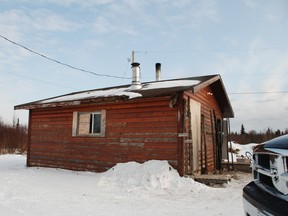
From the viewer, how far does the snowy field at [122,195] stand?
5.84 meters

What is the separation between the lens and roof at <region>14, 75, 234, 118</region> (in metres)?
9.76

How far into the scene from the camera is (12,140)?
90.8ft

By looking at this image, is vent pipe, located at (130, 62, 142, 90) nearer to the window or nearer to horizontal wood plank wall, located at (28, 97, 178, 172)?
horizontal wood plank wall, located at (28, 97, 178, 172)

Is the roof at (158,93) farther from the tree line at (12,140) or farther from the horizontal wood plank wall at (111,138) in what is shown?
the tree line at (12,140)

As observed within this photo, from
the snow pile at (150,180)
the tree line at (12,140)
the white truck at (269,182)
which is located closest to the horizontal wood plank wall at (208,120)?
the snow pile at (150,180)

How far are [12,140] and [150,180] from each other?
23.1 meters

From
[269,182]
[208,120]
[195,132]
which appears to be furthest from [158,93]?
[269,182]


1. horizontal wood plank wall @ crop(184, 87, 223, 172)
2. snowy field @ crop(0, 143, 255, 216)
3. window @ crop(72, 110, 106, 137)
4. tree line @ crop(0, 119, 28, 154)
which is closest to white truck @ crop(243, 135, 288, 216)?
snowy field @ crop(0, 143, 255, 216)

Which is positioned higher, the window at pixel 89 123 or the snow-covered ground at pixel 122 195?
the window at pixel 89 123

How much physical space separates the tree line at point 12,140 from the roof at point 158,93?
1454cm

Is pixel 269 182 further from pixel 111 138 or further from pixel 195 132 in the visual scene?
pixel 111 138

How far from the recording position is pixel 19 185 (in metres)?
8.20

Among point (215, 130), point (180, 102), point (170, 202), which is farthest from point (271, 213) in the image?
point (215, 130)

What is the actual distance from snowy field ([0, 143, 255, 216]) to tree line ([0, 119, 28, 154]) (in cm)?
1916
